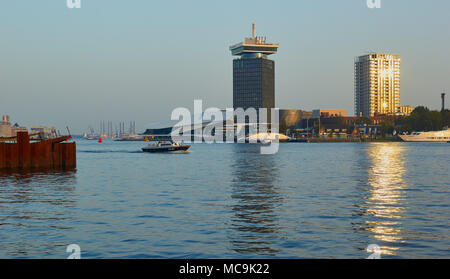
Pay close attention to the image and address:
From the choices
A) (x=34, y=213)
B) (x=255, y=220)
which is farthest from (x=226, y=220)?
(x=34, y=213)

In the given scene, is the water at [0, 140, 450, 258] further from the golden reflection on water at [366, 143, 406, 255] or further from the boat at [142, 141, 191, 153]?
the boat at [142, 141, 191, 153]

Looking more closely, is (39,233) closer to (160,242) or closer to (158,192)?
(160,242)

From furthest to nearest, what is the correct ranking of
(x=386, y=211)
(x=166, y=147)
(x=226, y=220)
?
(x=166, y=147)
(x=386, y=211)
(x=226, y=220)

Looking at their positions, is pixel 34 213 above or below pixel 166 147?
above

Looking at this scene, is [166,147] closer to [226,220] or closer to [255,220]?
[226,220]

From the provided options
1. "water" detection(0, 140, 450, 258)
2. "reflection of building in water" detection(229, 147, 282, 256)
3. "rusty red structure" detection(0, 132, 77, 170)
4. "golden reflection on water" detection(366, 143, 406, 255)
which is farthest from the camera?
"rusty red structure" detection(0, 132, 77, 170)

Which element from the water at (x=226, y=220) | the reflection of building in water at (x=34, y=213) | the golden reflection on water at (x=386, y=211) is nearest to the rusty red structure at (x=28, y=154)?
the reflection of building in water at (x=34, y=213)

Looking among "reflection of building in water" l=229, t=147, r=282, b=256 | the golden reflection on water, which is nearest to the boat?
the golden reflection on water

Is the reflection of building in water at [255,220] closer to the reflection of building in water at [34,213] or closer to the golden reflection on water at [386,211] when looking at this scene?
the golden reflection on water at [386,211]
